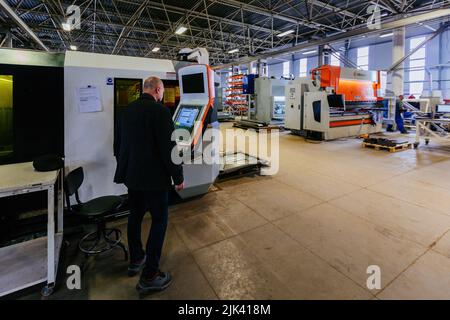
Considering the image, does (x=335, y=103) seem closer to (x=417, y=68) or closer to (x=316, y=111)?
(x=316, y=111)

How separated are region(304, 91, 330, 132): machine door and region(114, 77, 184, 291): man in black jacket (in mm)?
6731

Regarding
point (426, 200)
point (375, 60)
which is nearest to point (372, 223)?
point (426, 200)

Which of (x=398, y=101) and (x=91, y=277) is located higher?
(x=398, y=101)

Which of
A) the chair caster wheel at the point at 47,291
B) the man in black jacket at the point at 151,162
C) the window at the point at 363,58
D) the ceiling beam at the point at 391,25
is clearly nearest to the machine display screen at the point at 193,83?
the man in black jacket at the point at 151,162

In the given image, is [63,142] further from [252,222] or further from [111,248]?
[252,222]

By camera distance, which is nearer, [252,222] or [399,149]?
[252,222]

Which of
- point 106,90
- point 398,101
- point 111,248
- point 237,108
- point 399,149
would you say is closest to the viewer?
point 111,248

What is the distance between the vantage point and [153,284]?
5.84 ft

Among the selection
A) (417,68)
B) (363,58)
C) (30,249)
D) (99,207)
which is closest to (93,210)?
(99,207)

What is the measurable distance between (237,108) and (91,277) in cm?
1219

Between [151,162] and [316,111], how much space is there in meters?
7.08

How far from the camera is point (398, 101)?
857 centimetres

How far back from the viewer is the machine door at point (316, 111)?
7.54m

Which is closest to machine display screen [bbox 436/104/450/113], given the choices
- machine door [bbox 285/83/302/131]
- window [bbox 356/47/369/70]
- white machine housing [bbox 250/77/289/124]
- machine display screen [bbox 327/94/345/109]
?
machine display screen [bbox 327/94/345/109]
